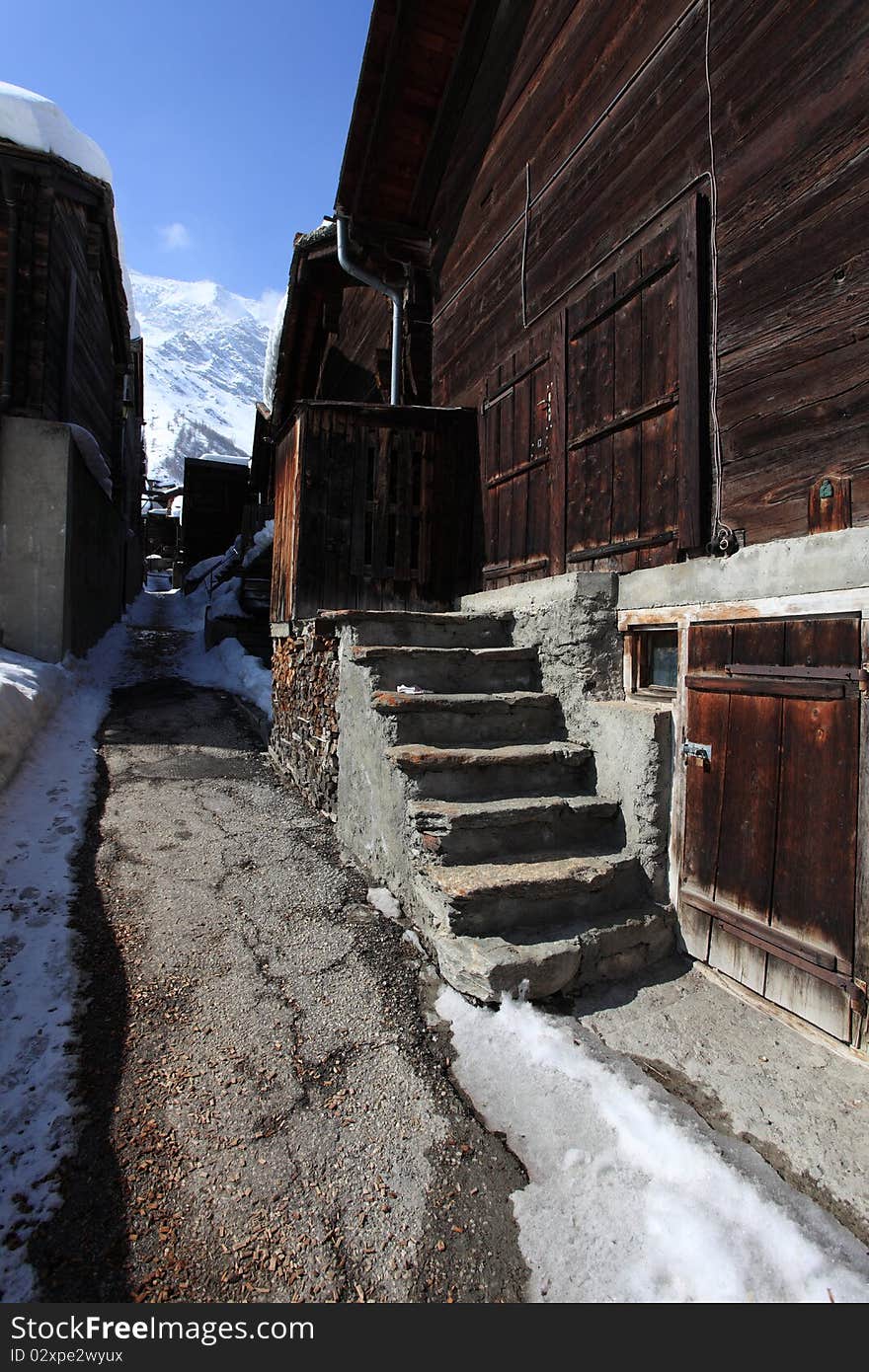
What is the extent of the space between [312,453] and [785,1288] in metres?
6.17

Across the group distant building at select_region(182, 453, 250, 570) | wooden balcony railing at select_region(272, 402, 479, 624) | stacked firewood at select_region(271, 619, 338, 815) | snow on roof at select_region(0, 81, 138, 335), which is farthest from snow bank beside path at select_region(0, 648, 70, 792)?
distant building at select_region(182, 453, 250, 570)

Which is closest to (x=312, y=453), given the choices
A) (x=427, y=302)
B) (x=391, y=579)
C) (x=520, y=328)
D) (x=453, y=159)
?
(x=391, y=579)

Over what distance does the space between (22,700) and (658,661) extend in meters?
6.31

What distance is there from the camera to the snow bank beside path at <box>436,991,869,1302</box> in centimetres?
174

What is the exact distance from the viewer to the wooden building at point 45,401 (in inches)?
352

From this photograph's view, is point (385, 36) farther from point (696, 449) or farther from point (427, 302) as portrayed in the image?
point (696, 449)

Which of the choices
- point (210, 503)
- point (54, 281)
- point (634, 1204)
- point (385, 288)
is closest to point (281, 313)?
point (54, 281)

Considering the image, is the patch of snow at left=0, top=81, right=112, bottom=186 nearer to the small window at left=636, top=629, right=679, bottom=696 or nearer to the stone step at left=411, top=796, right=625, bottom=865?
the small window at left=636, top=629, right=679, bottom=696

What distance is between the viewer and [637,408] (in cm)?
393

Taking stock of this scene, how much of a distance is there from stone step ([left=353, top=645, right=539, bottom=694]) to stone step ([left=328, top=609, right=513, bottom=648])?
0.65 ft

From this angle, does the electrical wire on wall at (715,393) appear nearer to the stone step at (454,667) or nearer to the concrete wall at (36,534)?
the stone step at (454,667)

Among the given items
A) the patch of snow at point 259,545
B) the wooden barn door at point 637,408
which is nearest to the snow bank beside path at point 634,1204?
the wooden barn door at point 637,408

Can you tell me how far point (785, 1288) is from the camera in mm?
1707

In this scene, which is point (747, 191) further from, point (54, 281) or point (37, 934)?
point (54, 281)
